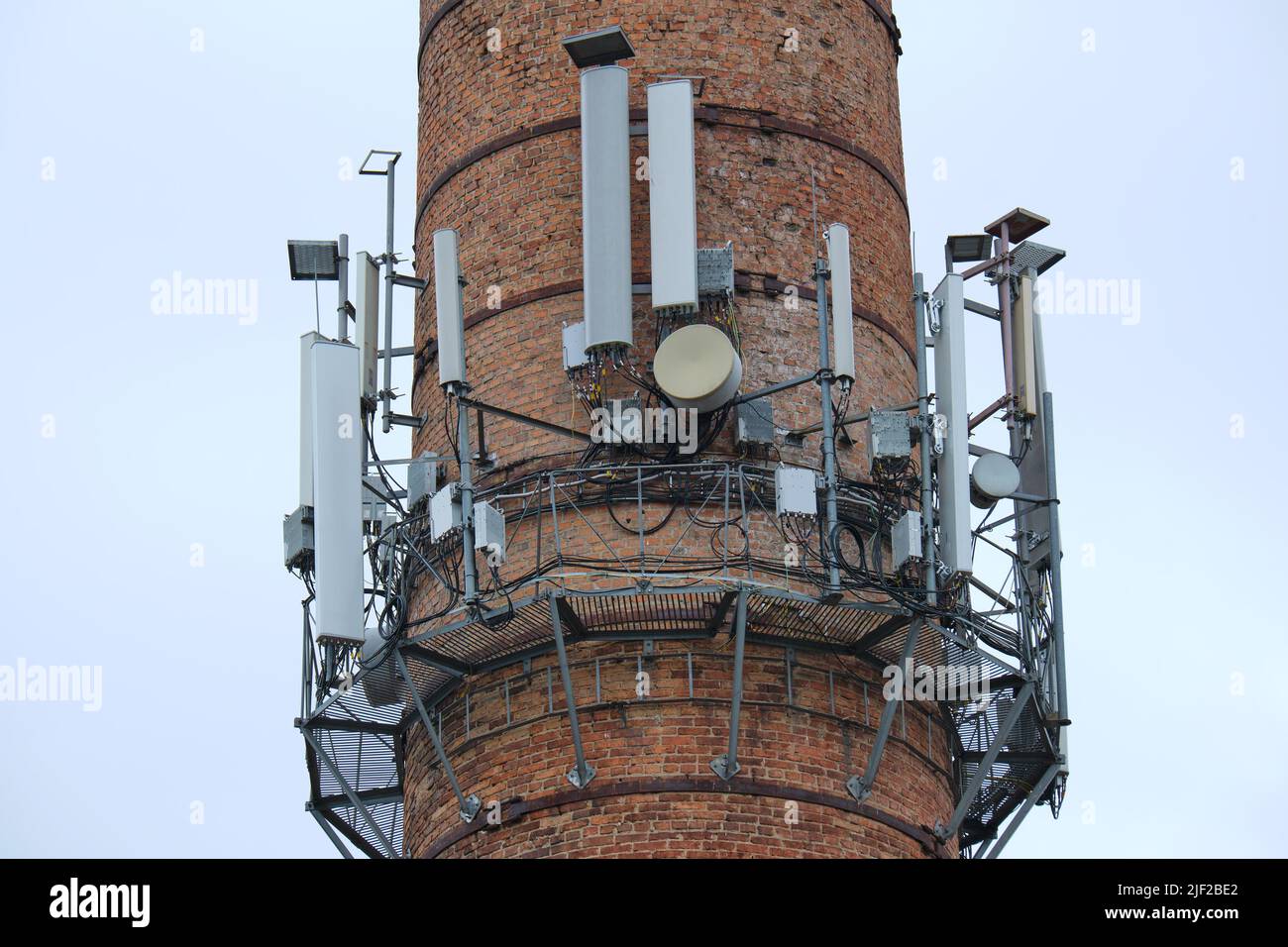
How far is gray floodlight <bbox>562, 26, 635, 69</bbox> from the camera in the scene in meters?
32.9

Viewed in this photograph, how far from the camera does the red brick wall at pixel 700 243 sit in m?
31.5

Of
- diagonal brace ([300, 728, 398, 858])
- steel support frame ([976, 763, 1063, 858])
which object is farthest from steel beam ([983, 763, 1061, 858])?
diagonal brace ([300, 728, 398, 858])

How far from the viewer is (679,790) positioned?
102 ft

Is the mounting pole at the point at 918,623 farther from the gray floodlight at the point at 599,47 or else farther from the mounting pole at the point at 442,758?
the gray floodlight at the point at 599,47

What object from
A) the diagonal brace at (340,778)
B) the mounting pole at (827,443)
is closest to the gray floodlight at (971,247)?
the mounting pole at (827,443)

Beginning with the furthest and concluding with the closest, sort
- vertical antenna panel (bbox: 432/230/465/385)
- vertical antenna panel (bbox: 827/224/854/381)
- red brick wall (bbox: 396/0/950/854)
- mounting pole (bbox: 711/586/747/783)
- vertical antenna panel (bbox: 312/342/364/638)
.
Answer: vertical antenna panel (bbox: 432/230/465/385), vertical antenna panel (bbox: 827/224/854/381), vertical antenna panel (bbox: 312/342/364/638), red brick wall (bbox: 396/0/950/854), mounting pole (bbox: 711/586/747/783)

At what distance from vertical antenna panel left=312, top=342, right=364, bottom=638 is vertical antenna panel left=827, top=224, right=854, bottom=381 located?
5174mm

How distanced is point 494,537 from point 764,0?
7.86 meters

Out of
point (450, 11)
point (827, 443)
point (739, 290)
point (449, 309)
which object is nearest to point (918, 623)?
point (827, 443)

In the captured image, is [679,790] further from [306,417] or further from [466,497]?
[306,417]

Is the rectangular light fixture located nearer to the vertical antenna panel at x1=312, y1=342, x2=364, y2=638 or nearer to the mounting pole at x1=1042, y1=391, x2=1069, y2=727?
the vertical antenna panel at x1=312, y1=342, x2=364, y2=638

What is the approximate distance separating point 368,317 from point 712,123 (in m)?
4.51
